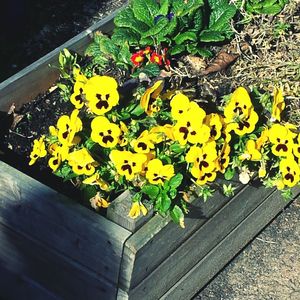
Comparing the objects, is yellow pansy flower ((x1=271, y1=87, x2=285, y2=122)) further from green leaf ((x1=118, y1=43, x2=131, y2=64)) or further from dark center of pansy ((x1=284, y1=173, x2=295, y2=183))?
green leaf ((x1=118, y1=43, x2=131, y2=64))

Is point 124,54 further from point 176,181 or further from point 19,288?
point 19,288

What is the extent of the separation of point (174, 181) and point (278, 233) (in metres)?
0.96

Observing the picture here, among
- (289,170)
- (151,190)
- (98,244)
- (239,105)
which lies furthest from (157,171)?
(289,170)

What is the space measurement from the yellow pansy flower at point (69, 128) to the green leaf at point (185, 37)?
2.29 ft

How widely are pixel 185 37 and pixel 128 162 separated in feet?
2.60

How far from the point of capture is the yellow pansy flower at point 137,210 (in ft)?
8.05

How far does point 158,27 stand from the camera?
3.04m

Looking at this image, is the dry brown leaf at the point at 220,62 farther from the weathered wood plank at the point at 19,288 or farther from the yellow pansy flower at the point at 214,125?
the weathered wood plank at the point at 19,288

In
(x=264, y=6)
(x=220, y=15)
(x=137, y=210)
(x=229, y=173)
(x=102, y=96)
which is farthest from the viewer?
(x=264, y=6)

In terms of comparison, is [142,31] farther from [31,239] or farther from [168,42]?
[31,239]


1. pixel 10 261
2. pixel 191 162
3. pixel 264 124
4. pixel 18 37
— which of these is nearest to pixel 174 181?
pixel 191 162

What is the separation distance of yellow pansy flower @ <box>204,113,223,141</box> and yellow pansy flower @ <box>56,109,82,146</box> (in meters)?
0.42

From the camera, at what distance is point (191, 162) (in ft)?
8.41

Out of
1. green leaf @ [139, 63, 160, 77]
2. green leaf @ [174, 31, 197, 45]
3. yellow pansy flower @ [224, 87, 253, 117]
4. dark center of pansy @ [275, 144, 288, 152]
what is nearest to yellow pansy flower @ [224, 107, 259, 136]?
yellow pansy flower @ [224, 87, 253, 117]
